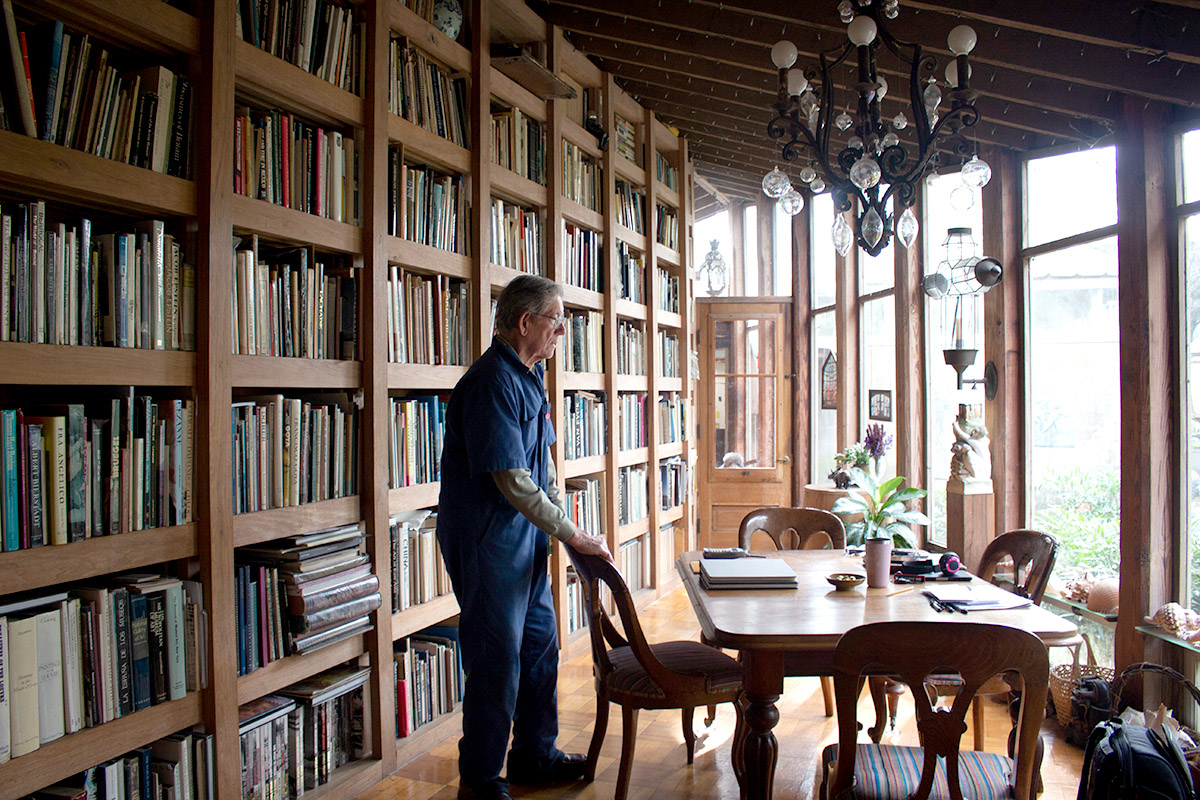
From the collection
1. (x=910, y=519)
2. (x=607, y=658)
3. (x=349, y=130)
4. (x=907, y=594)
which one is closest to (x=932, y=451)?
(x=910, y=519)

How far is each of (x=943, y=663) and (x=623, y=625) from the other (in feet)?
3.19

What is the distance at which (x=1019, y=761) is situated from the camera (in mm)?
1764

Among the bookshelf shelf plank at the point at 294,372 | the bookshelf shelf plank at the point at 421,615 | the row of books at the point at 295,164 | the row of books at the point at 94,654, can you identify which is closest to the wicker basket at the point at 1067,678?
the bookshelf shelf plank at the point at 421,615

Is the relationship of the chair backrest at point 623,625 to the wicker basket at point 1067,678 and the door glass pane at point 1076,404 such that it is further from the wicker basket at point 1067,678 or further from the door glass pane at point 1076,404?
the door glass pane at point 1076,404

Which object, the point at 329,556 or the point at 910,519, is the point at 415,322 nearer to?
the point at 329,556

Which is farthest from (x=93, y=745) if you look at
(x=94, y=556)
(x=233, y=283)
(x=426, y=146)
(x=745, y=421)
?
(x=745, y=421)

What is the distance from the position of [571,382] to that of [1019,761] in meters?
2.86

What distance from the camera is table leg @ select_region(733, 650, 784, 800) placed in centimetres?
212

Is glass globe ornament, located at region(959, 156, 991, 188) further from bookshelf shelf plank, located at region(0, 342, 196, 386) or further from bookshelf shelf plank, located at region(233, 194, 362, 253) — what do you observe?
bookshelf shelf plank, located at region(0, 342, 196, 386)

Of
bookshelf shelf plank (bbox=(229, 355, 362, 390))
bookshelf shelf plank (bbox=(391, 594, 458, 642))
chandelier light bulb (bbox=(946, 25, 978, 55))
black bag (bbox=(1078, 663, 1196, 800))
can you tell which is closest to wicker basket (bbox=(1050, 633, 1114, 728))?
black bag (bbox=(1078, 663, 1196, 800))

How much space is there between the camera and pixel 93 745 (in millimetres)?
1862

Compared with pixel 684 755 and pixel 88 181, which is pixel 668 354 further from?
pixel 88 181

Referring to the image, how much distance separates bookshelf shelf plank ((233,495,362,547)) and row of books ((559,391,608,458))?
1516 mm

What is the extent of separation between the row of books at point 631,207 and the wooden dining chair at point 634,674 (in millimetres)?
3053
